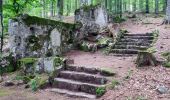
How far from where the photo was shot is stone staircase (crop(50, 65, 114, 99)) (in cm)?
989

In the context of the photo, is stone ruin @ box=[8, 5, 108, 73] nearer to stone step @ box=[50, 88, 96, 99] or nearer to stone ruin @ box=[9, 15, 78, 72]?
stone ruin @ box=[9, 15, 78, 72]

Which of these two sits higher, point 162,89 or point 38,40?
point 38,40

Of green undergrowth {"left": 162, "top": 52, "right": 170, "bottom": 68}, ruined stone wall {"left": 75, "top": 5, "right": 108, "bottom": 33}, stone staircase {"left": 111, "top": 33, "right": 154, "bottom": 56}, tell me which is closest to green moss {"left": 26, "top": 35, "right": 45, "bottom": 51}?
stone staircase {"left": 111, "top": 33, "right": 154, "bottom": 56}

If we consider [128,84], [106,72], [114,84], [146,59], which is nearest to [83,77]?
[106,72]

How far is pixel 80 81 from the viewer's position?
34.9ft

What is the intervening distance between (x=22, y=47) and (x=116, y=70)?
16.7 ft

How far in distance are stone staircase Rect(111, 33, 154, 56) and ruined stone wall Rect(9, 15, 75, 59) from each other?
3.23 meters

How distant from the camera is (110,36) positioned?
678 inches

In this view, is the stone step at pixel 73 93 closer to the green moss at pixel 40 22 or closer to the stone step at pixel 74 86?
the stone step at pixel 74 86

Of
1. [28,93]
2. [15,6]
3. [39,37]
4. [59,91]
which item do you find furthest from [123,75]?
[15,6]

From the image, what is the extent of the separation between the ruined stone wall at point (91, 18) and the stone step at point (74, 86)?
279 inches

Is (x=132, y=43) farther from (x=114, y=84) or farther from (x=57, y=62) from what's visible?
(x=114, y=84)

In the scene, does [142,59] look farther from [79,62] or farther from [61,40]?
[61,40]

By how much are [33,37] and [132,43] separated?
17.2ft
